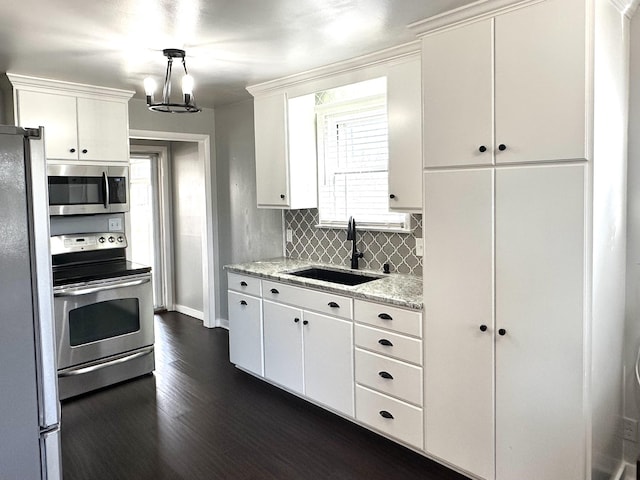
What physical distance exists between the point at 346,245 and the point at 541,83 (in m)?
2.10

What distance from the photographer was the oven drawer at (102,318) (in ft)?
11.4

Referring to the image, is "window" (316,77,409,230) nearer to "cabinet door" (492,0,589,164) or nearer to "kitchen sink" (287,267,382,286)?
"kitchen sink" (287,267,382,286)

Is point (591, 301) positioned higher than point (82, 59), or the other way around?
point (82, 59)

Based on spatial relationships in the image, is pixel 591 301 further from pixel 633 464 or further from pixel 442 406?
pixel 633 464

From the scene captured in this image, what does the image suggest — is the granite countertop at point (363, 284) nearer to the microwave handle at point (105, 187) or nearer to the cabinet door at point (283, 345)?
the cabinet door at point (283, 345)

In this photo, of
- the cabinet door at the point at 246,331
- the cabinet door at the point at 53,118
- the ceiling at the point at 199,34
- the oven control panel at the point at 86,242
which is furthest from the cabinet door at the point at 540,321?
the oven control panel at the point at 86,242

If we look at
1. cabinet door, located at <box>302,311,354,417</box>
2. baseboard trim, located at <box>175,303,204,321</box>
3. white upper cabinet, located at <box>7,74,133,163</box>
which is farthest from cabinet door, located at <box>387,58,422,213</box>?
baseboard trim, located at <box>175,303,204,321</box>

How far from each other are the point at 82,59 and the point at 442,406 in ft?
10.2

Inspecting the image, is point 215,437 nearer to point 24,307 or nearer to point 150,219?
point 24,307

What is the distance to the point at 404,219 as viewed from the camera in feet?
11.2

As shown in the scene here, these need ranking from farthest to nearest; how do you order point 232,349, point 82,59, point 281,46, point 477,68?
point 232,349 < point 82,59 < point 281,46 < point 477,68

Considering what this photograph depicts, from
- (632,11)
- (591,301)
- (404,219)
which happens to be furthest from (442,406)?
(632,11)

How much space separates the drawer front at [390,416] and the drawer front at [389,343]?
0.27m

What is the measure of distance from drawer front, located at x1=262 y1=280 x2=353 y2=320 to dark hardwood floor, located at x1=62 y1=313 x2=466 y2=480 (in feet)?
2.40
